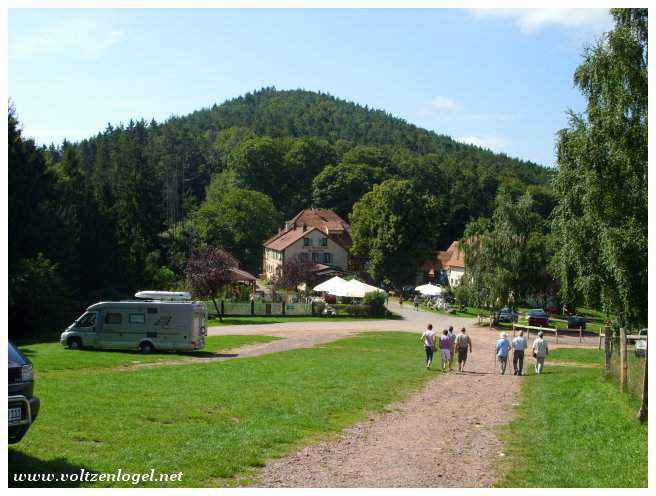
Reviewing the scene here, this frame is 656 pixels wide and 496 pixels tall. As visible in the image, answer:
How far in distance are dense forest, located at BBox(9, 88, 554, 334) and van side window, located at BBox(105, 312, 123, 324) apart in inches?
463

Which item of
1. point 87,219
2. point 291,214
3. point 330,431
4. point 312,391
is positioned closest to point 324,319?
point 87,219

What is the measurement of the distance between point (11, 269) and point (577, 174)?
3197 centimetres

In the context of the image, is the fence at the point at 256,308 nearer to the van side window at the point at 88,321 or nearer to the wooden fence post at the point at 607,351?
the van side window at the point at 88,321

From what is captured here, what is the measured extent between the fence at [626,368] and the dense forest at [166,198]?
25.2 ft

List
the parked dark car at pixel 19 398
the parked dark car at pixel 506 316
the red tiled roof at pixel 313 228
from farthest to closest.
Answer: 1. the red tiled roof at pixel 313 228
2. the parked dark car at pixel 506 316
3. the parked dark car at pixel 19 398

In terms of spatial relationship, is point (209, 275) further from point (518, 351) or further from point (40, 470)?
point (40, 470)

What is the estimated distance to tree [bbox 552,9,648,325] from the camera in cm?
1952

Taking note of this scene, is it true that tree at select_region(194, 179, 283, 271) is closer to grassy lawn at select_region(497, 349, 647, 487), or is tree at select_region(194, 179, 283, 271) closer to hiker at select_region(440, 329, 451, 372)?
hiker at select_region(440, 329, 451, 372)

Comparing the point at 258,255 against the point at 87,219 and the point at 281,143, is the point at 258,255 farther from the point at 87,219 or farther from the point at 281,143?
the point at 87,219

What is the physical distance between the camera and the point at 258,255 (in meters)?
104

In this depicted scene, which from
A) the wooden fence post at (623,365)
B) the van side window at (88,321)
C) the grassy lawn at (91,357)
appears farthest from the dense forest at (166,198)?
the grassy lawn at (91,357)

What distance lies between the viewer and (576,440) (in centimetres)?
1362

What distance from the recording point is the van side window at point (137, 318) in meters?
30.0

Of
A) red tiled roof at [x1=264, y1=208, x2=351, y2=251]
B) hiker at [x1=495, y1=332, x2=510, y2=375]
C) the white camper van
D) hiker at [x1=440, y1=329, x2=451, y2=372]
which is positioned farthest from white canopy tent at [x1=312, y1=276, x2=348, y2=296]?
hiker at [x1=440, y1=329, x2=451, y2=372]
